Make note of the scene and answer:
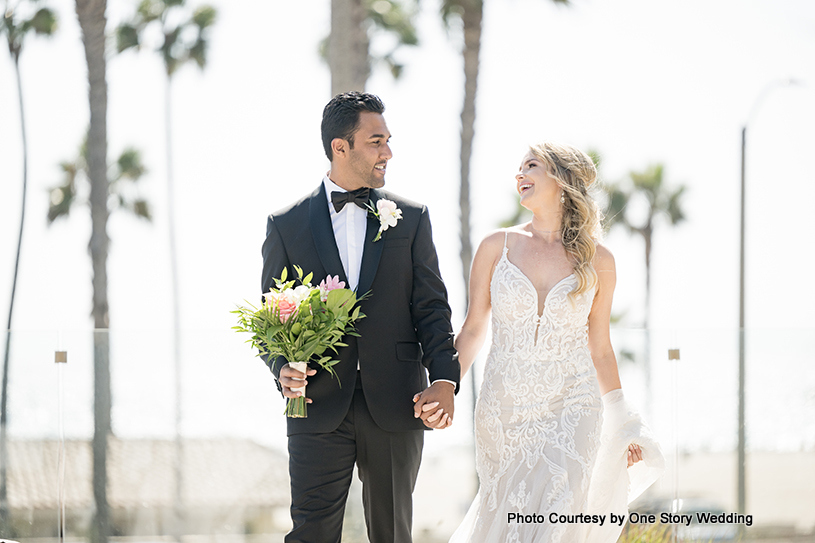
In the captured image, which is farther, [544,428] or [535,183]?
[535,183]

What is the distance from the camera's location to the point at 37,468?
553 cm

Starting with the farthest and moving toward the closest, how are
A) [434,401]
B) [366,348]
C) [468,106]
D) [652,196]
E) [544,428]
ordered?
[652,196]
[468,106]
[544,428]
[366,348]
[434,401]

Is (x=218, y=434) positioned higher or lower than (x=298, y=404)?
lower

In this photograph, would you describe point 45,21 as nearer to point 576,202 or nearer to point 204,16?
point 204,16

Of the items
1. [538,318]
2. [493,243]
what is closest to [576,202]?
[493,243]

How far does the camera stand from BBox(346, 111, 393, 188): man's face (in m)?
3.80

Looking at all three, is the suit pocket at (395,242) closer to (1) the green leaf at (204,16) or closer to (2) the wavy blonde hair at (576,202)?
(2) the wavy blonde hair at (576,202)

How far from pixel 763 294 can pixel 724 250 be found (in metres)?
2.33

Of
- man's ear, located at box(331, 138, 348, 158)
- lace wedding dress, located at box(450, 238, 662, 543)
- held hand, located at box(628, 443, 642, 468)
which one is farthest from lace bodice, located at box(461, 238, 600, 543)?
man's ear, located at box(331, 138, 348, 158)

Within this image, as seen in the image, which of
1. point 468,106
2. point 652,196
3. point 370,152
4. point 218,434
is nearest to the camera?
point 370,152

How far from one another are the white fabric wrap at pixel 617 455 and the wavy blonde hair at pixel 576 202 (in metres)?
0.64

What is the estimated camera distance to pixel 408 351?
147 inches

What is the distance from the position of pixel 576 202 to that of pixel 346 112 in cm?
125

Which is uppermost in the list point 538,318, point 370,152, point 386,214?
point 370,152
